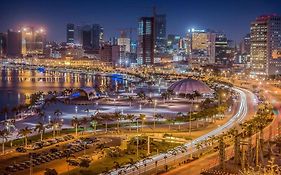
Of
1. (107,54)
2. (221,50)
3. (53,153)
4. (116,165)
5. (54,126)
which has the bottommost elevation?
(116,165)

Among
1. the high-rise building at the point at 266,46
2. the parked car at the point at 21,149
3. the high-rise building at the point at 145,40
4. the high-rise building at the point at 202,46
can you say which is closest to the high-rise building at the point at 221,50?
the high-rise building at the point at 202,46

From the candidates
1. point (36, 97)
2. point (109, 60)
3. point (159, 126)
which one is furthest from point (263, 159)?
point (109, 60)

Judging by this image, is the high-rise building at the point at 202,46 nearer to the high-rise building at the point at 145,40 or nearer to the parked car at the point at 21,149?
the high-rise building at the point at 145,40

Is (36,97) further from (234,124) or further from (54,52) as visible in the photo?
(54,52)

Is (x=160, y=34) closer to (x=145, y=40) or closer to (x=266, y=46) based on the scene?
(x=145, y=40)

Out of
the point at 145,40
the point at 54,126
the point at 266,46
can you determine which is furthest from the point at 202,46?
the point at 54,126

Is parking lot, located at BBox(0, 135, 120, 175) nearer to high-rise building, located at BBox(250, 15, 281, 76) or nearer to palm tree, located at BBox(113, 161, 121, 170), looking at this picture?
palm tree, located at BBox(113, 161, 121, 170)

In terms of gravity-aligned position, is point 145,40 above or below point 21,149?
above
